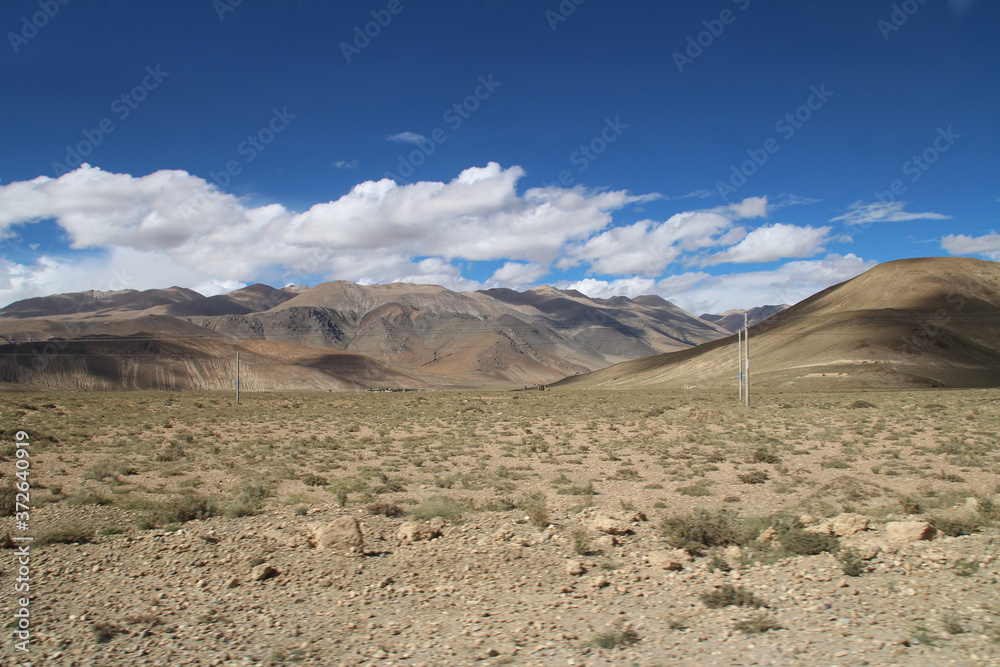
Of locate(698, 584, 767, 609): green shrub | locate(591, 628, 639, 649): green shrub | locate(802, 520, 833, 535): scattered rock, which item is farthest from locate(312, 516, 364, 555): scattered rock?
locate(802, 520, 833, 535): scattered rock

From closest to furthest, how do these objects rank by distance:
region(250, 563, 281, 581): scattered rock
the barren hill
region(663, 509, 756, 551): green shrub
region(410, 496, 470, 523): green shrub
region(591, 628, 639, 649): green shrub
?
1. region(591, 628, 639, 649): green shrub
2. region(250, 563, 281, 581): scattered rock
3. region(663, 509, 756, 551): green shrub
4. region(410, 496, 470, 523): green shrub
5. the barren hill

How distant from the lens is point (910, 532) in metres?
8.98

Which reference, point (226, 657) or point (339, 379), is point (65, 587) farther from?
point (339, 379)

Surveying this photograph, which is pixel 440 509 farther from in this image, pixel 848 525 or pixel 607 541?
pixel 848 525

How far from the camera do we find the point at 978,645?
5.89m

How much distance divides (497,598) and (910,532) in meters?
6.30

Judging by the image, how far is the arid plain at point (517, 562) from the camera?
20.5 ft

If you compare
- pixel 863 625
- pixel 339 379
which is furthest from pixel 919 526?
A: pixel 339 379

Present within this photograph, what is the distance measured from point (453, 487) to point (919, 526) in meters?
9.83

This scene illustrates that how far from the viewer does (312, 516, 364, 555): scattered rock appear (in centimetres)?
934

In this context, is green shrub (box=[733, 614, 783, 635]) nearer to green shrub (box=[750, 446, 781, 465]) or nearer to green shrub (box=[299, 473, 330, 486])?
green shrub (box=[299, 473, 330, 486])

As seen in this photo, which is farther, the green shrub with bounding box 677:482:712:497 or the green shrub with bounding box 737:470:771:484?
the green shrub with bounding box 737:470:771:484

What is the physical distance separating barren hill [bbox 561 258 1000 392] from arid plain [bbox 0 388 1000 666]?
196 feet

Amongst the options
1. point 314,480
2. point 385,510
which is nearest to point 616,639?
point 385,510
